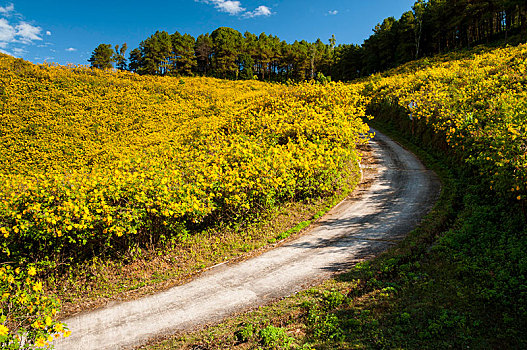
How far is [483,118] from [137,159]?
1156 cm

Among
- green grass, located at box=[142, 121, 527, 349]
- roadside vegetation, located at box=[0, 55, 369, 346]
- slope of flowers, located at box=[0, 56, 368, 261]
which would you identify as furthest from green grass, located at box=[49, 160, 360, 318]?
green grass, located at box=[142, 121, 527, 349]

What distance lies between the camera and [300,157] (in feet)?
30.9

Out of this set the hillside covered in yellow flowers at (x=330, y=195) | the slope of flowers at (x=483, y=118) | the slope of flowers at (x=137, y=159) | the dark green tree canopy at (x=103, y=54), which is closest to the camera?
the hillside covered in yellow flowers at (x=330, y=195)

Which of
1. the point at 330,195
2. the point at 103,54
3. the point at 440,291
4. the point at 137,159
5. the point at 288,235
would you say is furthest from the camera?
the point at 103,54

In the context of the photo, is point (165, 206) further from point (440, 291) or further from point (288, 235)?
point (440, 291)

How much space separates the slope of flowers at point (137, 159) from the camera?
627cm

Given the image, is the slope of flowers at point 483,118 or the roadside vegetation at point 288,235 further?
the slope of flowers at point 483,118

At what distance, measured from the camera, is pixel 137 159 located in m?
8.91

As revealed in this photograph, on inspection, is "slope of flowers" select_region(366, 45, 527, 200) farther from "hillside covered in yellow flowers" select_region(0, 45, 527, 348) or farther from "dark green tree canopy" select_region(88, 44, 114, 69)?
"dark green tree canopy" select_region(88, 44, 114, 69)

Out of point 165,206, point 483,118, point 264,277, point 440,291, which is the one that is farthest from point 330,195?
point 165,206

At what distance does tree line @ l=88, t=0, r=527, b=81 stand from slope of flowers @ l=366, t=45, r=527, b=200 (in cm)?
2046

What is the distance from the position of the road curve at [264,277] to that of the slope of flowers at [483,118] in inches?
82.3

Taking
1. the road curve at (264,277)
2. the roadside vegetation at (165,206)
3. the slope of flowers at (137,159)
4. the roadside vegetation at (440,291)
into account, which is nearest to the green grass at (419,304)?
the roadside vegetation at (440,291)

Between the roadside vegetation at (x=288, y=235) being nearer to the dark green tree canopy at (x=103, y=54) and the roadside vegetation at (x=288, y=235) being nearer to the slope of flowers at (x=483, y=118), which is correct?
the slope of flowers at (x=483, y=118)
